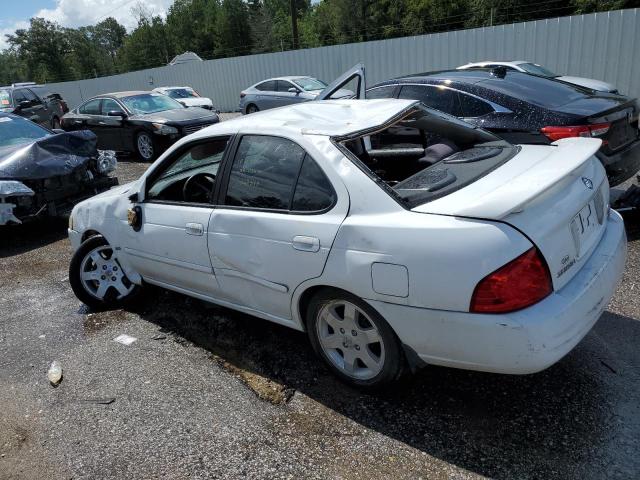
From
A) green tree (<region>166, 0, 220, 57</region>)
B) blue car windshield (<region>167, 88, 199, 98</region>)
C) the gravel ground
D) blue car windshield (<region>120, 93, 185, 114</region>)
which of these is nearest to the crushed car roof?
the gravel ground

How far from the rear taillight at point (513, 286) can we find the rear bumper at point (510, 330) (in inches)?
1.6

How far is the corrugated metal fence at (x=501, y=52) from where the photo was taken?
13070 mm

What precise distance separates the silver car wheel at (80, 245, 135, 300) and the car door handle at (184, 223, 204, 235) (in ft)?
4.13

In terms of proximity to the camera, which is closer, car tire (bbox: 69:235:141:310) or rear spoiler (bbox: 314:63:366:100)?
rear spoiler (bbox: 314:63:366:100)

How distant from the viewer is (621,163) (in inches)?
194

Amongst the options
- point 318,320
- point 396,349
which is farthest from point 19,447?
point 396,349

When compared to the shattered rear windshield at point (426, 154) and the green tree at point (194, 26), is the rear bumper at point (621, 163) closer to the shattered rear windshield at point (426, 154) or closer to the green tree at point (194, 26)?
the shattered rear windshield at point (426, 154)

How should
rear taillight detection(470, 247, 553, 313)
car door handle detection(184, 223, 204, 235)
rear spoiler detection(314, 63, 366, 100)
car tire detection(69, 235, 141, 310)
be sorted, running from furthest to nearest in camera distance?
car tire detection(69, 235, 141, 310) < rear spoiler detection(314, 63, 366, 100) < car door handle detection(184, 223, 204, 235) < rear taillight detection(470, 247, 553, 313)

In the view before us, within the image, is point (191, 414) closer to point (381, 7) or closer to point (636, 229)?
point (636, 229)

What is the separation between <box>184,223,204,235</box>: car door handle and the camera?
3365 millimetres

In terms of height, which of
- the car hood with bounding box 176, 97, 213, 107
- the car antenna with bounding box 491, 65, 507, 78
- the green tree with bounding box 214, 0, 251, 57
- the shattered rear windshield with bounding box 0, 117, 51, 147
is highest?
the green tree with bounding box 214, 0, 251, 57

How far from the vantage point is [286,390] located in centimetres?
312

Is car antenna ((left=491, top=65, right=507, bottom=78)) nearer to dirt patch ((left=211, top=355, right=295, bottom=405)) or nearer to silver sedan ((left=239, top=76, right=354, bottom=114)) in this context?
dirt patch ((left=211, top=355, right=295, bottom=405))

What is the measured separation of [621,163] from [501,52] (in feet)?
38.3
